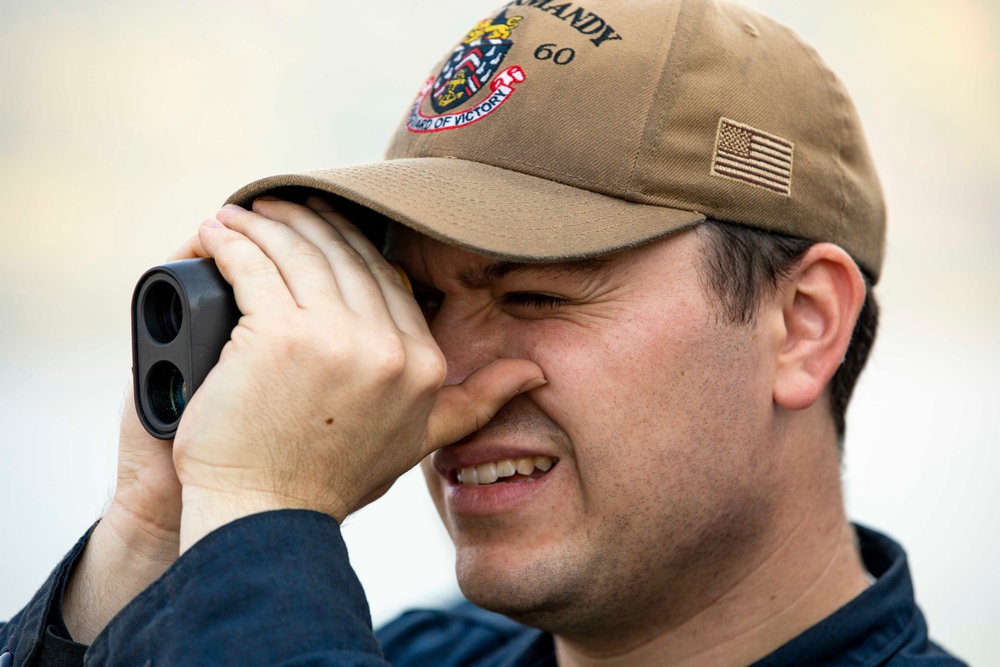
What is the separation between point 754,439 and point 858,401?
2.00 metres

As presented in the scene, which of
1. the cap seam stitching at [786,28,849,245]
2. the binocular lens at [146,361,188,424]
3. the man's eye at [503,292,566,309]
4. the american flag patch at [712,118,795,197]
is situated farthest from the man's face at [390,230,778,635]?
the binocular lens at [146,361,188,424]

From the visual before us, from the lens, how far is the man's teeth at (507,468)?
1.50 meters

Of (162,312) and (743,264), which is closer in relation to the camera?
(162,312)

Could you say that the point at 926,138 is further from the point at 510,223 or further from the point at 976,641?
the point at 510,223

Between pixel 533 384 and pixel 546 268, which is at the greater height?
pixel 546 268

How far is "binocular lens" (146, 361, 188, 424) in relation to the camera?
131cm

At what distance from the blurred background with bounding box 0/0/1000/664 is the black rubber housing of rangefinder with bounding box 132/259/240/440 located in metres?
1.80

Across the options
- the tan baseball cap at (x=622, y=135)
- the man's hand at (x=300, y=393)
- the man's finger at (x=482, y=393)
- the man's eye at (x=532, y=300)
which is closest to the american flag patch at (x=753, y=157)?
the tan baseball cap at (x=622, y=135)

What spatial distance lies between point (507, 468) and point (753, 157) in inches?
22.1

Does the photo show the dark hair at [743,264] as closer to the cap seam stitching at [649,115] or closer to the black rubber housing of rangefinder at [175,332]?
the cap seam stitching at [649,115]

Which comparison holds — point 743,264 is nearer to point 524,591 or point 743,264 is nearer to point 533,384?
point 533,384

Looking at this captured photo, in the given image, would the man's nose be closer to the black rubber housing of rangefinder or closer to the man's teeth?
the man's teeth

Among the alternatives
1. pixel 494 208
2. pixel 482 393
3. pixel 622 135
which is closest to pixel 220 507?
pixel 482 393

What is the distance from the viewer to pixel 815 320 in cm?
157
